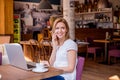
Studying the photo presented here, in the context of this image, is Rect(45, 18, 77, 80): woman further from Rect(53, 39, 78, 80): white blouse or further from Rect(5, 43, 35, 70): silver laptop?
Rect(5, 43, 35, 70): silver laptop

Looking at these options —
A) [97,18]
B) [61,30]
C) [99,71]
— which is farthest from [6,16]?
[61,30]

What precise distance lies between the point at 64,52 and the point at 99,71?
413 centimetres

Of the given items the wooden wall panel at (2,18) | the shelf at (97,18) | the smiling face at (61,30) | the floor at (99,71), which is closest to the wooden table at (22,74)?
the smiling face at (61,30)

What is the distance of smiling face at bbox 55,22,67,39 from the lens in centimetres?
271

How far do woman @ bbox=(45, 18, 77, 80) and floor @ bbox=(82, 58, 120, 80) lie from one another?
301 centimetres

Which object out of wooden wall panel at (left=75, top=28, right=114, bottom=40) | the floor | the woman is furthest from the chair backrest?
wooden wall panel at (left=75, top=28, right=114, bottom=40)

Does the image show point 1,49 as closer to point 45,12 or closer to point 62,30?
point 62,30

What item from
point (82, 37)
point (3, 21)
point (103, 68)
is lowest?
point (103, 68)

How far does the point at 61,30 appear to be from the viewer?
8.92 feet

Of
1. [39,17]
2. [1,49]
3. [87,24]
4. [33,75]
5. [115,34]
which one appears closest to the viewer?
[33,75]

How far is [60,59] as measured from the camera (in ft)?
8.75

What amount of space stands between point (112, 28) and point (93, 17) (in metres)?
1.60

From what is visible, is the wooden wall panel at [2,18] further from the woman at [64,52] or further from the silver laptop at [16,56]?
the silver laptop at [16,56]

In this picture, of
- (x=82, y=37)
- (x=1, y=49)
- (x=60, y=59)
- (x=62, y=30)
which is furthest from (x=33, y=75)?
(x=82, y=37)
